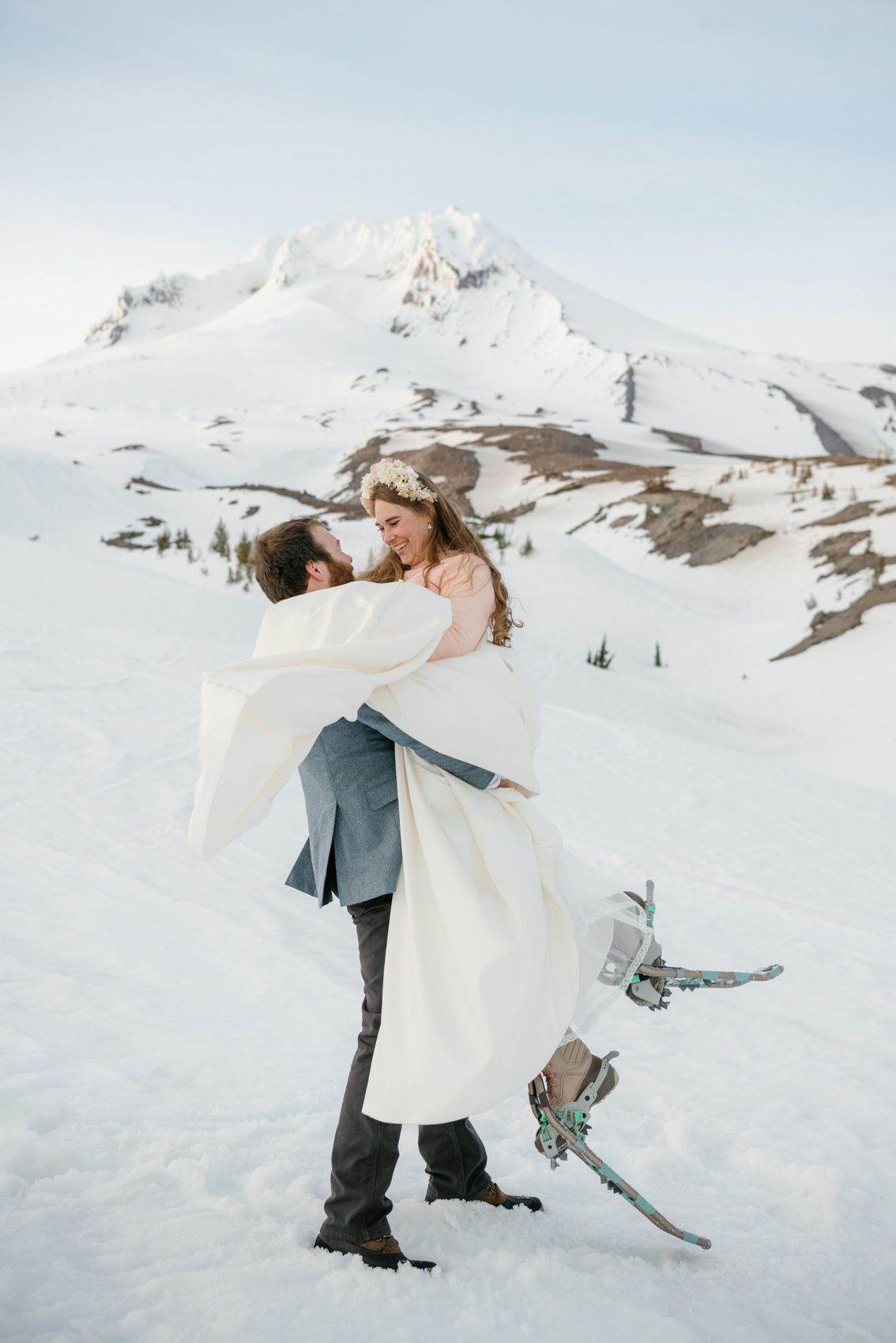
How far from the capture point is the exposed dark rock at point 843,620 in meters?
9.14

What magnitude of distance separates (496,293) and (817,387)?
1047 inches

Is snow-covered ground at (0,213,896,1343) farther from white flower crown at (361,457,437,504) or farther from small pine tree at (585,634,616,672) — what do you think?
white flower crown at (361,457,437,504)

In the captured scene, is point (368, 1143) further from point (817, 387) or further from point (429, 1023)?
point (817, 387)

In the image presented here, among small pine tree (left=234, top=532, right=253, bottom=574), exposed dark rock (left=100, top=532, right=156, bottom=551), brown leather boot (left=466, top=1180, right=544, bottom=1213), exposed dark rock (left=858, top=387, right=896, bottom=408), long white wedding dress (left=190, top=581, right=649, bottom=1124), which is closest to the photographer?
long white wedding dress (left=190, top=581, right=649, bottom=1124)

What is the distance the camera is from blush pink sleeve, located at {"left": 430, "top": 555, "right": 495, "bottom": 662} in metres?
1.95

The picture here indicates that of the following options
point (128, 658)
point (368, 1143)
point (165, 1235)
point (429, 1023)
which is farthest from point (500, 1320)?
point (128, 658)

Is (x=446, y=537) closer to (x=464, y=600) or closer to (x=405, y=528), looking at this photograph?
(x=405, y=528)

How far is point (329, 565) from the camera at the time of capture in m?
2.00

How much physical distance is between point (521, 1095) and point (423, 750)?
4.32 ft

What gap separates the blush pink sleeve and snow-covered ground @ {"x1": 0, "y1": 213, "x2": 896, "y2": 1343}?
1.17m

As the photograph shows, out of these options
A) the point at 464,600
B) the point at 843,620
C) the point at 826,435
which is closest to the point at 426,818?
the point at 464,600

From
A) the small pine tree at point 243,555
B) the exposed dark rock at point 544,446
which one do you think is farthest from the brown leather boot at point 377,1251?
the exposed dark rock at point 544,446

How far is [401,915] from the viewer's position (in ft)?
6.08

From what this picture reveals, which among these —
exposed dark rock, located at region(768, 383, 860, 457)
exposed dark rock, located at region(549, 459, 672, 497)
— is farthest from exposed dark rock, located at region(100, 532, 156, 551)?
exposed dark rock, located at region(768, 383, 860, 457)
